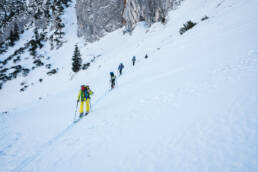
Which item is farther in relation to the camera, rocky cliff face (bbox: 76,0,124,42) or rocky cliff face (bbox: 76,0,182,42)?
rocky cliff face (bbox: 76,0,124,42)

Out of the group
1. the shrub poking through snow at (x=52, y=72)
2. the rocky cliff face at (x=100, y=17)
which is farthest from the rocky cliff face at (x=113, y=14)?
the shrub poking through snow at (x=52, y=72)

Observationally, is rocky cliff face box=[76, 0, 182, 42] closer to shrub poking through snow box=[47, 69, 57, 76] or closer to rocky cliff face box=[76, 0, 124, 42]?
rocky cliff face box=[76, 0, 124, 42]

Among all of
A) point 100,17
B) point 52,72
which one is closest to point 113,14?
point 100,17

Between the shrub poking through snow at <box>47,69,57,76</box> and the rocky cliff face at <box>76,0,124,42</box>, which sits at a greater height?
the rocky cliff face at <box>76,0,124,42</box>

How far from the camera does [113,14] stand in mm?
41750

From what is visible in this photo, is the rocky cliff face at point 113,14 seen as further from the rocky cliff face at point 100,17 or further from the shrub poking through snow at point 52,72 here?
the shrub poking through snow at point 52,72

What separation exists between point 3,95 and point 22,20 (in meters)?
67.2

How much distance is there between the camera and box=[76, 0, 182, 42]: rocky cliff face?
31.6m

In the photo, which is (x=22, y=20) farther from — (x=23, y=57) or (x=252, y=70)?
(x=252, y=70)

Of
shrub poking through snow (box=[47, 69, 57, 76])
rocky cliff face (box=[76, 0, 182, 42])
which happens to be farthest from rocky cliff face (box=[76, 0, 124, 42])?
shrub poking through snow (box=[47, 69, 57, 76])

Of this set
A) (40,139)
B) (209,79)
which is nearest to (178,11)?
(209,79)

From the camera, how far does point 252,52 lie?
5.43 metres

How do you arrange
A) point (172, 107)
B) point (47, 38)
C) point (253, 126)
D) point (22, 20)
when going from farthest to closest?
1. point (22, 20)
2. point (47, 38)
3. point (172, 107)
4. point (253, 126)

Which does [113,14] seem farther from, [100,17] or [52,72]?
[52,72]
